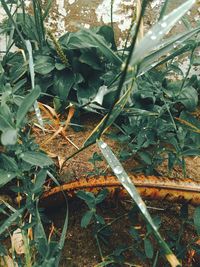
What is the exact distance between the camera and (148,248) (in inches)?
44.3

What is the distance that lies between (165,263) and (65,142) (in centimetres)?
56

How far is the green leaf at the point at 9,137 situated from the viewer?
804 millimetres

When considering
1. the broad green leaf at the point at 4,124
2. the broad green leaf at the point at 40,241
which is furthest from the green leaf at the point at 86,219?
the broad green leaf at the point at 4,124

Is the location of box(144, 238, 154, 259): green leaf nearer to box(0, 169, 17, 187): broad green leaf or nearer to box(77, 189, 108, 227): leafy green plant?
box(77, 189, 108, 227): leafy green plant

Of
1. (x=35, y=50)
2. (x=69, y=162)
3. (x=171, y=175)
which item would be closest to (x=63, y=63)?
(x=35, y=50)

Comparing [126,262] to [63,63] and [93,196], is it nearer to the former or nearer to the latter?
[93,196]

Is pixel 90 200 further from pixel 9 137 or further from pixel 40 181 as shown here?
pixel 9 137

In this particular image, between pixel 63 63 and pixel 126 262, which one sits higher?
pixel 63 63

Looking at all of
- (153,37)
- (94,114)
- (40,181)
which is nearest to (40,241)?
(40,181)

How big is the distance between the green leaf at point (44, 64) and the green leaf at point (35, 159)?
60cm

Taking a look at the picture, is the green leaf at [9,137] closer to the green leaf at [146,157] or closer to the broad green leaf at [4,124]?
the broad green leaf at [4,124]

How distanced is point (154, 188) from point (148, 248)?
0.18m

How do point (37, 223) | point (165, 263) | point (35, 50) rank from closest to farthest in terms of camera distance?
point (37, 223)
point (165, 263)
point (35, 50)

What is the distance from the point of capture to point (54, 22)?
6.13 feet
